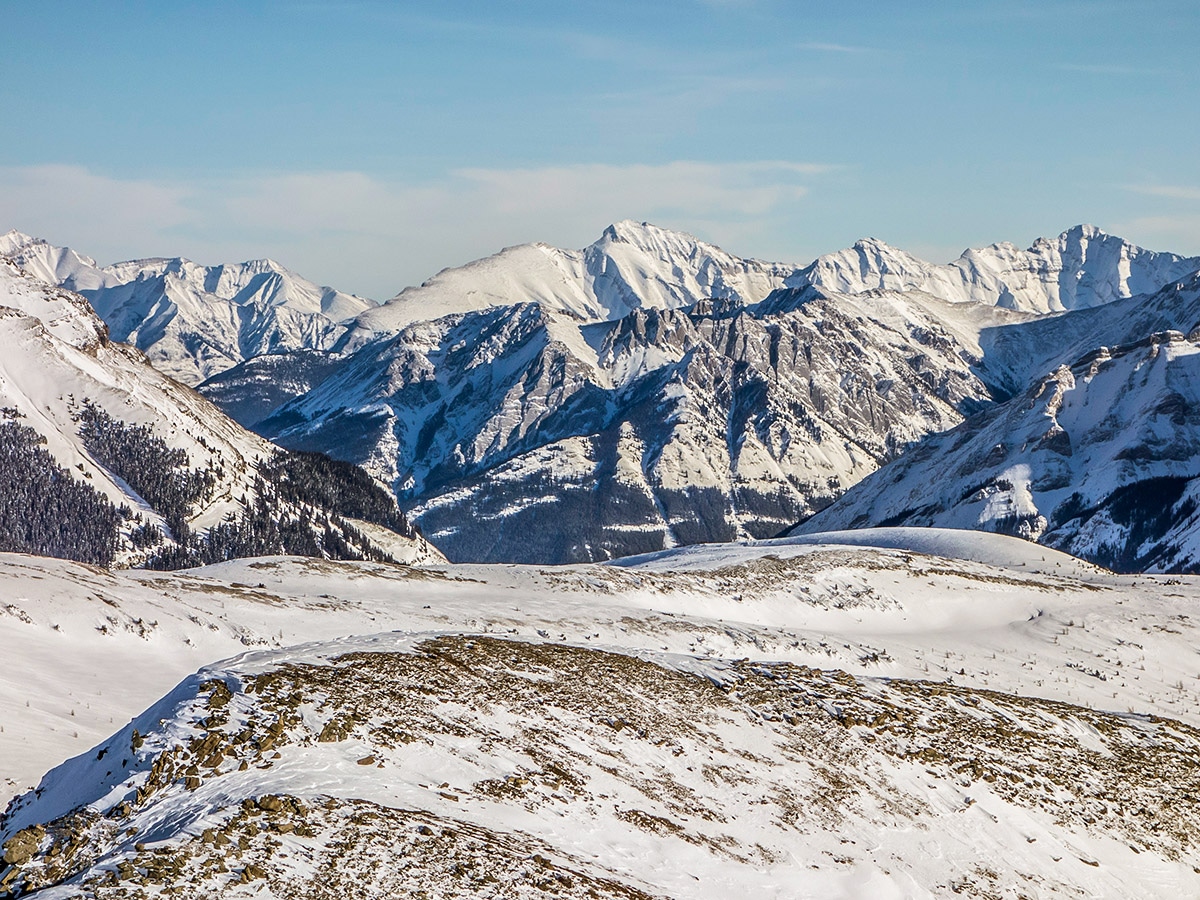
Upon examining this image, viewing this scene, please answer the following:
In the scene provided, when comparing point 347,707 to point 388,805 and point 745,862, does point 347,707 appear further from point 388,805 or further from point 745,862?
point 745,862

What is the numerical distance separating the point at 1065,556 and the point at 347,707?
9099 centimetres

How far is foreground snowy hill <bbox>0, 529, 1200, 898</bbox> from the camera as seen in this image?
22.9m

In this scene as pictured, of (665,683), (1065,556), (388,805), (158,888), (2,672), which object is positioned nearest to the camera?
(158,888)

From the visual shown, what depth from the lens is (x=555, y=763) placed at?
98.8 ft

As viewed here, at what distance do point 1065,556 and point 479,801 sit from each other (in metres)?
91.6

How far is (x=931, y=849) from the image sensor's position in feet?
104

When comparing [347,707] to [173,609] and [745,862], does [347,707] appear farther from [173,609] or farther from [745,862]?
[173,609]

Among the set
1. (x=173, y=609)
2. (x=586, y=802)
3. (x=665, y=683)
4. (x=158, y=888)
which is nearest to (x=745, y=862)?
(x=586, y=802)

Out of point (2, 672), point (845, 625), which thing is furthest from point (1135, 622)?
point (2, 672)

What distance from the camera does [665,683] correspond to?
39.2 meters

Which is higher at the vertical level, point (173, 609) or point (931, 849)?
point (173, 609)

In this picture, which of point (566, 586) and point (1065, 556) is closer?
point (566, 586)

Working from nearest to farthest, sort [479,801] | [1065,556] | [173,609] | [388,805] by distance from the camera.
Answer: [388,805], [479,801], [173,609], [1065,556]

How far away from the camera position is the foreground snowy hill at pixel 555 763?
22.9 meters
